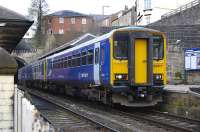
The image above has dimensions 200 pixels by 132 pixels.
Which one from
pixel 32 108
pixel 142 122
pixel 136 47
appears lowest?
pixel 142 122

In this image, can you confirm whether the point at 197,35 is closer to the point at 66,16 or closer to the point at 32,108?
the point at 32,108

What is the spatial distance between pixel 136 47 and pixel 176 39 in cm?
2031

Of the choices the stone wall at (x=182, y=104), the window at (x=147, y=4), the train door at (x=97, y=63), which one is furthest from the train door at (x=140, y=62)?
the window at (x=147, y=4)

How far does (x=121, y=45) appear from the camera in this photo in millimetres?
17312

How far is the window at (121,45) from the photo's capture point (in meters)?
17.1

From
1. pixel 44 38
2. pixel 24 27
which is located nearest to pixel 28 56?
pixel 44 38

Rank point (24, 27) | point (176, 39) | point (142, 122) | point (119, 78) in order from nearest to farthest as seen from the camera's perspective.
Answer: point (24, 27)
point (142, 122)
point (119, 78)
point (176, 39)

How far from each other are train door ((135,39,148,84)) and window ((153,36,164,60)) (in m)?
0.54

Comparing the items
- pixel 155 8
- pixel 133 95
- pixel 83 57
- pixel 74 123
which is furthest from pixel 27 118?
pixel 155 8

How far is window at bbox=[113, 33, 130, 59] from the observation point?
17.1 metres

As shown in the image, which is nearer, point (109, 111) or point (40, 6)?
point (109, 111)

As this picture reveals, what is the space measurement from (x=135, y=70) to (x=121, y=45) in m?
1.02

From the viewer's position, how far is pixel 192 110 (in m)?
15.6

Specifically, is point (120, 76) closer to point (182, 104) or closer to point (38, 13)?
point (182, 104)
